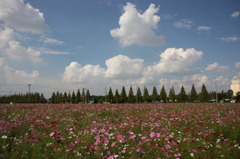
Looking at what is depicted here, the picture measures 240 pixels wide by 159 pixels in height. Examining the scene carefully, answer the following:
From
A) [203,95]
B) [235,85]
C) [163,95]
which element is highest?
[235,85]

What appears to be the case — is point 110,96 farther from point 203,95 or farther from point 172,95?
point 203,95

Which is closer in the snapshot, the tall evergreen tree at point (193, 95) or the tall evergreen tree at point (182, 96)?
the tall evergreen tree at point (193, 95)

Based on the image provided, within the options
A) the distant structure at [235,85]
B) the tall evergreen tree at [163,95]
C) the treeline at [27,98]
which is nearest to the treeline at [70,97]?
the treeline at [27,98]

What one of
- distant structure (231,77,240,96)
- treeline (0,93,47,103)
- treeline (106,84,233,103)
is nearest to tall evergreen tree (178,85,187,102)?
treeline (106,84,233,103)

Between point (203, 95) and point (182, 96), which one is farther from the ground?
point (203, 95)

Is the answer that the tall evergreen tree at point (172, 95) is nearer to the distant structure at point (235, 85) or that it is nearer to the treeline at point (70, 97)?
the treeline at point (70, 97)

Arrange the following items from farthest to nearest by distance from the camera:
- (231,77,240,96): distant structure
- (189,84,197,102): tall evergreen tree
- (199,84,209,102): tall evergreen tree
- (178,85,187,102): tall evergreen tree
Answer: (231,77,240,96): distant structure, (178,85,187,102): tall evergreen tree, (189,84,197,102): tall evergreen tree, (199,84,209,102): tall evergreen tree

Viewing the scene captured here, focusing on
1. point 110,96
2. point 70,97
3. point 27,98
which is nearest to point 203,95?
point 110,96

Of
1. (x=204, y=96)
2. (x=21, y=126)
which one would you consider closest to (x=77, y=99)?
(x=204, y=96)

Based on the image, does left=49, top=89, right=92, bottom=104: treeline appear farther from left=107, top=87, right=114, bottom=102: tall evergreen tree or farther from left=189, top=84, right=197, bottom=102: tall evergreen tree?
left=189, top=84, right=197, bottom=102: tall evergreen tree

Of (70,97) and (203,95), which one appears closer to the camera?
(203,95)

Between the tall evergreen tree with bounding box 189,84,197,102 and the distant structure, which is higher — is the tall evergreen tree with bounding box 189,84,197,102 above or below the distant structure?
below

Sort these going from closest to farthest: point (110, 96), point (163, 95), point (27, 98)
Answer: point (163, 95), point (110, 96), point (27, 98)

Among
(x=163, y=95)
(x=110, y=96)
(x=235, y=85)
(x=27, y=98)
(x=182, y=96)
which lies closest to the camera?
(x=182, y=96)
